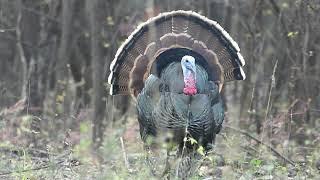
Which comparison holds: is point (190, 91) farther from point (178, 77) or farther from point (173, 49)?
point (173, 49)

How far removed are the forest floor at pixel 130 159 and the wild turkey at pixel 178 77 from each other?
18cm

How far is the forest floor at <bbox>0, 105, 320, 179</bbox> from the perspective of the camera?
518 cm

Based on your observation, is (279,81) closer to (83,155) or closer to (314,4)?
(314,4)

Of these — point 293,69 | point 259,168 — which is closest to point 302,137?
point 293,69

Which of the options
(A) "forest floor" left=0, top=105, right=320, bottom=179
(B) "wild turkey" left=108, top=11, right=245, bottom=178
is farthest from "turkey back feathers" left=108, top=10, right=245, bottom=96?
(A) "forest floor" left=0, top=105, right=320, bottom=179

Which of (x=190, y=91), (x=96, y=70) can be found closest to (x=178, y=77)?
(x=190, y=91)

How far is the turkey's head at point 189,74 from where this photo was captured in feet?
18.7

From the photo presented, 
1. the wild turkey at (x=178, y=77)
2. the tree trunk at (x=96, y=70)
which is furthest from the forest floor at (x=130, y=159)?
the tree trunk at (x=96, y=70)

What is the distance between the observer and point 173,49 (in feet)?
20.8

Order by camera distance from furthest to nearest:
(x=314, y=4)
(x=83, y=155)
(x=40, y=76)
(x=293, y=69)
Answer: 1. (x=40, y=76)
2. (x=293, y=69)
3. (x=314, y=4)
4. (x=83, y=155)

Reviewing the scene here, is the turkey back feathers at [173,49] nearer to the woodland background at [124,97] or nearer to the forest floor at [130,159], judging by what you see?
the woodland background at [124,97]

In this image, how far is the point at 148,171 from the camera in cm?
516

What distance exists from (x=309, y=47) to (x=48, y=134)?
2853 millimetres

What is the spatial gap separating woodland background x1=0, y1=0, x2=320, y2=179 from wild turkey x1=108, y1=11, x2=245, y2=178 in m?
0.20
